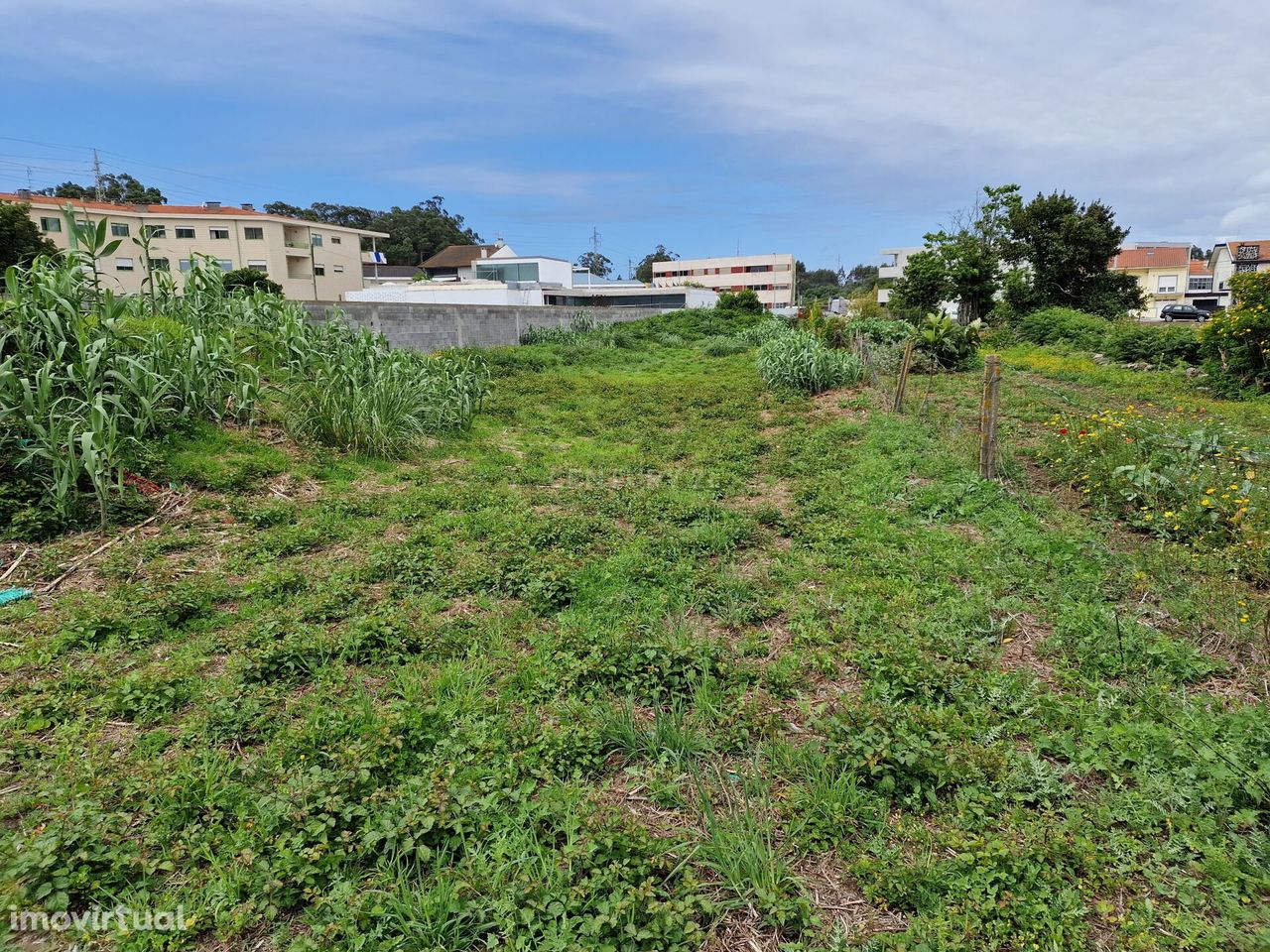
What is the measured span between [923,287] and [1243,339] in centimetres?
1314

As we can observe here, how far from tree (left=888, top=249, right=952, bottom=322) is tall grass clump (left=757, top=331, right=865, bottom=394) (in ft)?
36.3

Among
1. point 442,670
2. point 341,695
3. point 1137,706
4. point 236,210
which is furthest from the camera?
point 236,210

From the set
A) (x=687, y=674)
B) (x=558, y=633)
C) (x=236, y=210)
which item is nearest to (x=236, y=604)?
(x=558, y=633)

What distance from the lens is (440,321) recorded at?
16031mm

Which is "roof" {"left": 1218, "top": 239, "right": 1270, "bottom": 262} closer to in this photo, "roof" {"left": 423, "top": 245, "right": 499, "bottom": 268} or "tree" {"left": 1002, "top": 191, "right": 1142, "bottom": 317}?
"tree" {"left": 1002, "top": 191, "right": 1142, "bottom": 317}

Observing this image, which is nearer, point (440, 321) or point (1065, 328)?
point (440, 321)

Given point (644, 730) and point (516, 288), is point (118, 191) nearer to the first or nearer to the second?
point (516, 288)

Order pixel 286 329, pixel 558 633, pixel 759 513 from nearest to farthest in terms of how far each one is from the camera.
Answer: pixel 558 633, pixel 759 513, pixel 286 329

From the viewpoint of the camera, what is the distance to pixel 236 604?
3770 mm

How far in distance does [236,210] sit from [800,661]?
137 feet

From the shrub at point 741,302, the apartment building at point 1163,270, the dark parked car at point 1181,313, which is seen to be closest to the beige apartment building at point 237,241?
the shrub at point 741,302

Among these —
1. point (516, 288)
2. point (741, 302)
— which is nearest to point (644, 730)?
point (741, 302)

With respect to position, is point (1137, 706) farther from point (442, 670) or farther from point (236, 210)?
point (236, 210)

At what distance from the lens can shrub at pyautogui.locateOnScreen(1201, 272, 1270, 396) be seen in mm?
9938
